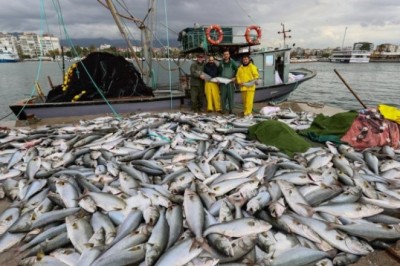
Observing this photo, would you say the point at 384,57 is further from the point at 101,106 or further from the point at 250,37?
the point at 101,106

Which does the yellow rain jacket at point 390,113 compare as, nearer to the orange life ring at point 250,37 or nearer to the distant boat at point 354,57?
the orange life ring at point 250,37

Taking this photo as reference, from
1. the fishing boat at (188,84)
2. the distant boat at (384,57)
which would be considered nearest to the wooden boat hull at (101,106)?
the fishing boat at (188,84)

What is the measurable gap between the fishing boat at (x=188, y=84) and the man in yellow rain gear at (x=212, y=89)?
128 centimetres

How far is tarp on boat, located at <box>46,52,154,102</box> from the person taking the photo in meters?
9.70

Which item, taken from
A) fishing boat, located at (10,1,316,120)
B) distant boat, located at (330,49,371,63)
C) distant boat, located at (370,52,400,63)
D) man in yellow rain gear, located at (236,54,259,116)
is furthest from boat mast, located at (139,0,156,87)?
distant boat, located at (370,52,400,63)

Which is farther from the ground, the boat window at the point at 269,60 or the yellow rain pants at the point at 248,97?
the boat window at the point at 269,60

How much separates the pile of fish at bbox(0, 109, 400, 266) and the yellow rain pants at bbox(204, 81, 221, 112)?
15.2 feet

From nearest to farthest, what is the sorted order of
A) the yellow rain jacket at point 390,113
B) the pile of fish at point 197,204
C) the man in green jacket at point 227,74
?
the pile of fish at point 197,204
the yellow rain jacket at point 390,113
the man in green jacket at point 227,74

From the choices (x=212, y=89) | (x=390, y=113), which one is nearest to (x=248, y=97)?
(x=212, y=89)

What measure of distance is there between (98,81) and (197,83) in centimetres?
368

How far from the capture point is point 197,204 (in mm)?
3090

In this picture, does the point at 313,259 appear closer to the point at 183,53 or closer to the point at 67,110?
the point at 67,110

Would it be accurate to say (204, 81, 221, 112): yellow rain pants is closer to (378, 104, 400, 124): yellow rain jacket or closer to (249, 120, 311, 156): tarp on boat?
(249, 120, 311, 156): tarp on boat

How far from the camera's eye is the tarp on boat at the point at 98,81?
9.70 metres
